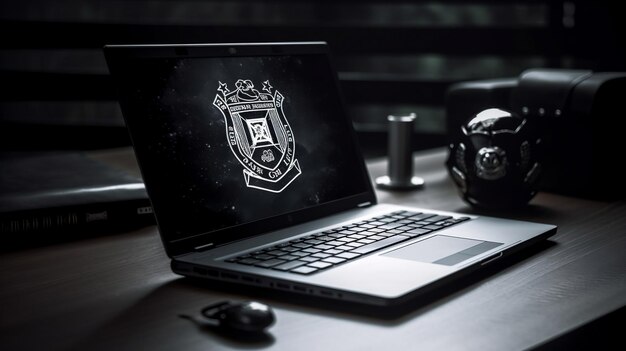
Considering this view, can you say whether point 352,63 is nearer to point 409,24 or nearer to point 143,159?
point 409,24

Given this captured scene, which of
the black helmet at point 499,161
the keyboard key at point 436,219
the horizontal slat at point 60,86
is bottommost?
the keyboard key at point 436,219

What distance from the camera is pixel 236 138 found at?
1008mm

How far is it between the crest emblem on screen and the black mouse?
1.07 feet

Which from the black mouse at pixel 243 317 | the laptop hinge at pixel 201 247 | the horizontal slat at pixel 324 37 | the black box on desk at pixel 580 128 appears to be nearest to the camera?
the black mouse at pixel 243 317

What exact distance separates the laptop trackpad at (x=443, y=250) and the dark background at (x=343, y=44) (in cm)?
187

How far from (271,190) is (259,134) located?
8 cm

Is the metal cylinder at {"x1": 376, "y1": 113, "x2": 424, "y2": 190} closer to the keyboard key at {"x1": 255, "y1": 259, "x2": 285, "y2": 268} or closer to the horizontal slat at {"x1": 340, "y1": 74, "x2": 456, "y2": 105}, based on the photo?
the keyboard key at {"x1": 255, "y1": 259, "x2": 285, "y2": 268}

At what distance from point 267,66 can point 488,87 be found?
26.9 inches

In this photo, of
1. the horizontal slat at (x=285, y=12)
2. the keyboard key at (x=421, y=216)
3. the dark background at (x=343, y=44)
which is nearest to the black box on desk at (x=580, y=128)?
the keyboard key at (x=421, y=216)

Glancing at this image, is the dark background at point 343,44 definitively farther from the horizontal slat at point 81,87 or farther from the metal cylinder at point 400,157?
the metal cylinder at point 400,157

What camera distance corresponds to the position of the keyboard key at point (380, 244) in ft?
A: 2.92

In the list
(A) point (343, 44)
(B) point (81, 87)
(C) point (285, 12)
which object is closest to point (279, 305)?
(B) point (81, 87)

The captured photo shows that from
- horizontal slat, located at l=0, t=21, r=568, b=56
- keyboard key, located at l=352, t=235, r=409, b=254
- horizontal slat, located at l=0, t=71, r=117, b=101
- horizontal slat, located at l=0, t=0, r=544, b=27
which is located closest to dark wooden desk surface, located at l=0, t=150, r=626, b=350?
keyboard key, located at l=352, t=235, r=409, b=254

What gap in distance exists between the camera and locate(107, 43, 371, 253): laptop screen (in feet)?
3.00
